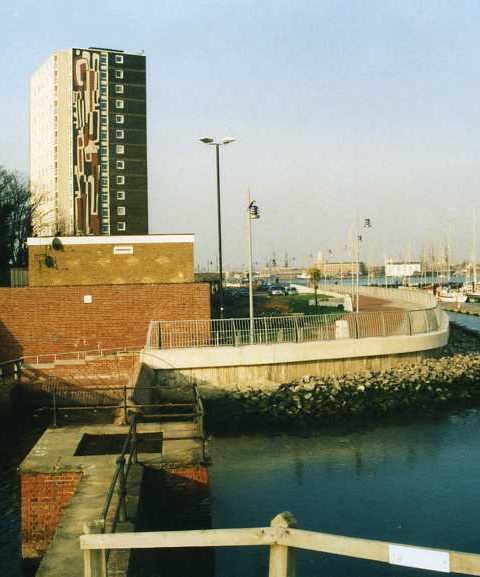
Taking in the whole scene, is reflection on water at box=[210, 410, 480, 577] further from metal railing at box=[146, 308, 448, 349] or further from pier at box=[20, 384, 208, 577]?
metal railing at box=[146, 308, 448, 349]

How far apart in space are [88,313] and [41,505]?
17.3 meters

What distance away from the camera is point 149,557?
9.10 m

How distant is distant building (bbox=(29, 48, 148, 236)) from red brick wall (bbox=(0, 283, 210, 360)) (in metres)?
49.1

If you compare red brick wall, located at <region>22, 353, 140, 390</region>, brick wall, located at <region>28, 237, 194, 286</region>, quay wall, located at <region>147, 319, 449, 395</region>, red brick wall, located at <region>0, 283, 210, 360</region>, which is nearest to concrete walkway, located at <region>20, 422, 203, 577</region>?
red brick wall, located at <region>22, 353, 140, 390</region>

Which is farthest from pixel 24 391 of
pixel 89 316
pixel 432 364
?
pixel 432 364

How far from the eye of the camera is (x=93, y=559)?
4617 mm

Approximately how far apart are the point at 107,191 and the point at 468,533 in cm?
6948

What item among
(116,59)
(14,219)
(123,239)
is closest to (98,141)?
(116,59)

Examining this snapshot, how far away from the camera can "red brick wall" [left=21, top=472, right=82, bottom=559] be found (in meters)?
10.0

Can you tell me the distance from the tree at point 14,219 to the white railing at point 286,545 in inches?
2015

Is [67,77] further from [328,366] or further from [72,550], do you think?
[72,550]

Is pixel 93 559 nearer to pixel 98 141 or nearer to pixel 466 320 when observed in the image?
pixel 466 320

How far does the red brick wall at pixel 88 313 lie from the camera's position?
87.8ft

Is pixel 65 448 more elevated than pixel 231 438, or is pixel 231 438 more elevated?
pixel 65 448
